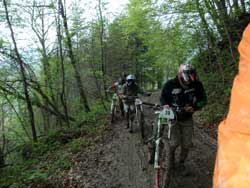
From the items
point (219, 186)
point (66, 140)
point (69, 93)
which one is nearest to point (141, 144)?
point (66, 140)

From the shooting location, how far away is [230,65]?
587 inches

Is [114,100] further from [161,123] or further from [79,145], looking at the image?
[161,123]

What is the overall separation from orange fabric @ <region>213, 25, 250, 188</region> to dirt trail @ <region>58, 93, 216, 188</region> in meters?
5.25

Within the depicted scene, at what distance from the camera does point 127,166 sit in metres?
8.95

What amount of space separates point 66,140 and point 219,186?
495 inches

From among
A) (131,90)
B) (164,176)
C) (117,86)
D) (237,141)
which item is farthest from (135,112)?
(237,141)

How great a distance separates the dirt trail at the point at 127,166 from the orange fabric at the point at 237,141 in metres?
5.25

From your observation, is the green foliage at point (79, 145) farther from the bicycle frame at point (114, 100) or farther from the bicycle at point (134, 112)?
the bicycle frame at point (114, 100)

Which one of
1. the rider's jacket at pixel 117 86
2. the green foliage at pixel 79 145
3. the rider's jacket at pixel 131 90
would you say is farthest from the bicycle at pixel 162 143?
the rider's jacket at pixel 117 86

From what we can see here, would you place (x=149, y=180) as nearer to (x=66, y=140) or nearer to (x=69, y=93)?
(x=66, y=140)

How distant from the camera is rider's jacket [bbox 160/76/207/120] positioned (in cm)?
642

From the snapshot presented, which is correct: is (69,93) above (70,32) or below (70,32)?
below

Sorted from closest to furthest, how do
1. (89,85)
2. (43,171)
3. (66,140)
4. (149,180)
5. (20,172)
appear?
(149,180), (43,171), (20,172), (66,140), (89,85)

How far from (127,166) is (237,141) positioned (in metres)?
7.21
